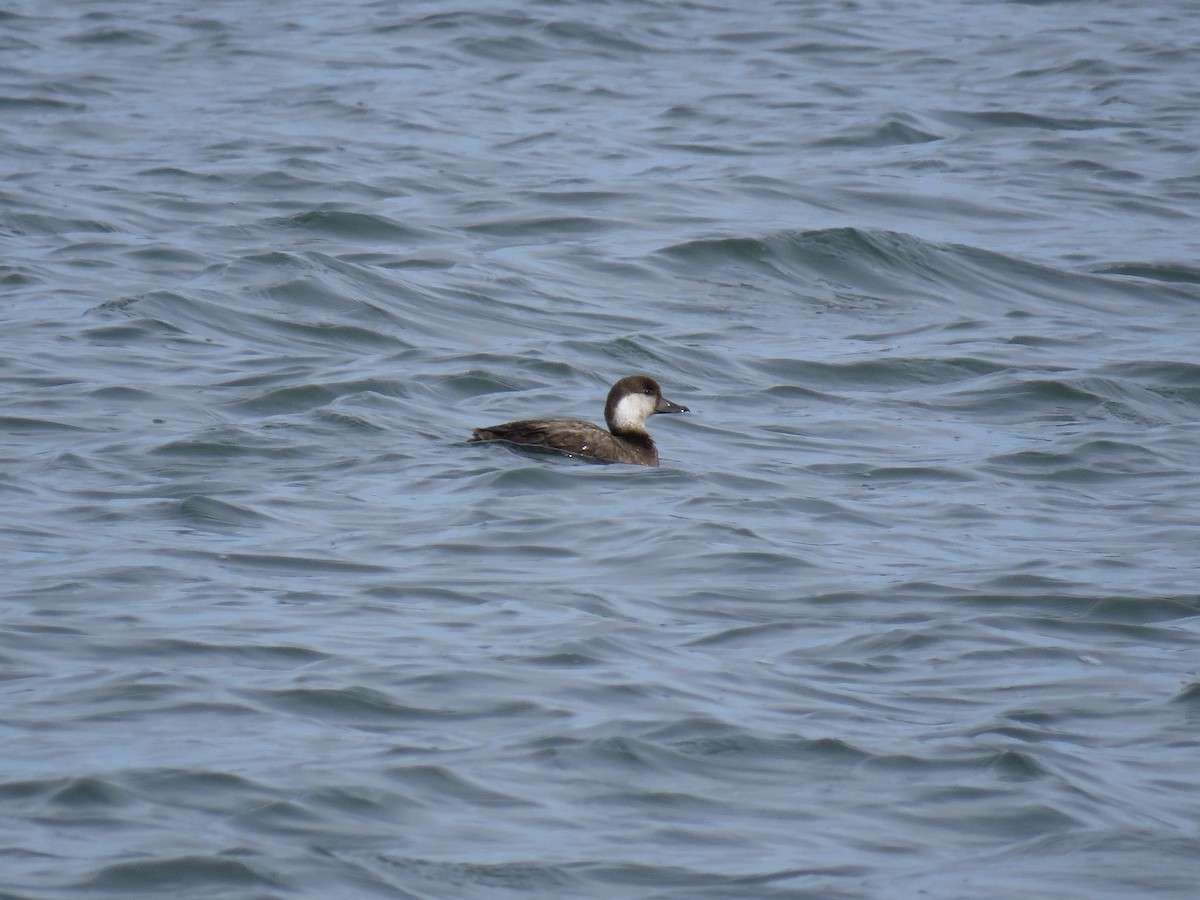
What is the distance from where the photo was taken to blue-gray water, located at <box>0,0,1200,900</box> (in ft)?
17.9

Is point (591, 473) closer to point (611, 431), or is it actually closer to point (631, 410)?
point (611, 431)

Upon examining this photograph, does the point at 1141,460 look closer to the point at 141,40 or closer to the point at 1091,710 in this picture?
the point at 1091,710

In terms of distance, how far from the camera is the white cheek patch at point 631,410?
32.9 feet

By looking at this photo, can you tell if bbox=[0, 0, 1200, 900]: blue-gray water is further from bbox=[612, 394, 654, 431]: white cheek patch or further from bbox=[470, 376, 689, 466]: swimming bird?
bbox=[612, 394, 654, 431]: white cheek patch

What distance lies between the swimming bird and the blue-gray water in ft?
0.33

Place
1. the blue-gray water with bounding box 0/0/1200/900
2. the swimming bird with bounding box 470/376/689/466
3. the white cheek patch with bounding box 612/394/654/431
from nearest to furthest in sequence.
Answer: the blue-gray water with bounding box 0/0/1200/900 → the swimming bird with bounding box 470/376/689/466 → the white cheek patch with bounding box 612/394/654/431

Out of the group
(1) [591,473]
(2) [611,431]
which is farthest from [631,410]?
(1) [591,473]

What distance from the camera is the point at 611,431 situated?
9.99 meters

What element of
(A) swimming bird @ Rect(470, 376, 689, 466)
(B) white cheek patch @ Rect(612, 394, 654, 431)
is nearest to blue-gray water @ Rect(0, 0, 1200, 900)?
(A) swimming bird @ Rect(470, 376, 689, 466)

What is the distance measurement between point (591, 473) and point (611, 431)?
51 centimetres

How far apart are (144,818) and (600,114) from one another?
13.7 metres

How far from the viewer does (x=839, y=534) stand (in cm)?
867

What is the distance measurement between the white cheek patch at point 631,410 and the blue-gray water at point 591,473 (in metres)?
0.40

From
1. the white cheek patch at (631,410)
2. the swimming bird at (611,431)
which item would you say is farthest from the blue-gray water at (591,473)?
the white cheek patch at (631,410)
